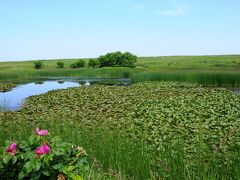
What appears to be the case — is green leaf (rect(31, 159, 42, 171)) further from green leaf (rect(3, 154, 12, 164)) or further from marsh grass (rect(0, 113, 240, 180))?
marsh grass (rect(0, 113, 240, 180))

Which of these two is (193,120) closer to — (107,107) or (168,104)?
(168,104)

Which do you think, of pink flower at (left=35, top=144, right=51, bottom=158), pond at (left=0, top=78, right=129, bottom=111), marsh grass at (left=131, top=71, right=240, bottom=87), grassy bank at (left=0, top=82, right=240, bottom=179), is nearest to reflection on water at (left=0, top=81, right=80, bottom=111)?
pond at (left=0, top=78, right=129, bottom=111)

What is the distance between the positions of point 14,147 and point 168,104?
31.9 ft

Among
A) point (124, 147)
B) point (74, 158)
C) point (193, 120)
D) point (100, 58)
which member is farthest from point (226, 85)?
point (100, 58)

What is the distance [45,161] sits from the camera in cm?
336

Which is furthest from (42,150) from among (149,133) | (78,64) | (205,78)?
(78,64)

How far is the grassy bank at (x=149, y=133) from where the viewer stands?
528 centimetres

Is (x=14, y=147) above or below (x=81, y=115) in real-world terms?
above

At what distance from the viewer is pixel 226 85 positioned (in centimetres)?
2748

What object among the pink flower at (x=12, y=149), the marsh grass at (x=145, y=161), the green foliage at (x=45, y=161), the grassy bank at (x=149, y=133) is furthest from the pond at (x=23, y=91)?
the pink flower at (x=12, y=149)

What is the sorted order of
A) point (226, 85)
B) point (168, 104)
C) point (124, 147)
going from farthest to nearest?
point (226, 85) < point (168, 104) < point (124, 147)

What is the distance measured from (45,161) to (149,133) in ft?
18.7

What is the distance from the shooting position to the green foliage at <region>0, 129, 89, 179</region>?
340 centimetres

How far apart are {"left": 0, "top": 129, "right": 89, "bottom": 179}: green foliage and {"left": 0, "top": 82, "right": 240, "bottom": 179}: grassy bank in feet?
0.66
